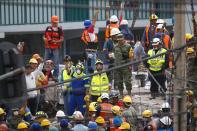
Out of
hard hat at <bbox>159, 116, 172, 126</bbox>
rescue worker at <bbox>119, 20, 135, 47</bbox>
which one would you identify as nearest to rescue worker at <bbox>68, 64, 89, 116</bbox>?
hard hat at <bbox>159, 116, 172, 126</bbox>

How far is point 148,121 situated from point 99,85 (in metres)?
1.99

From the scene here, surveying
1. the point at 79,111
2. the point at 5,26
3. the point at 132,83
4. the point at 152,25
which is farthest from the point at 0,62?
the point at 5,26

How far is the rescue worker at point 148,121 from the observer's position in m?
Result: 16.8

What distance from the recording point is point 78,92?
62.1 ft

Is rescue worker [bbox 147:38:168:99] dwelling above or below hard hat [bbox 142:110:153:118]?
above

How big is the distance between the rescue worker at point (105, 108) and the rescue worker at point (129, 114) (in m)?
0.34

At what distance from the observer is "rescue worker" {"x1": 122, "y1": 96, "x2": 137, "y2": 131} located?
57.7ft

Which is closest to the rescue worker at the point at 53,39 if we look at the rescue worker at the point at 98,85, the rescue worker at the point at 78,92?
the rescue worker at the point at 78,92

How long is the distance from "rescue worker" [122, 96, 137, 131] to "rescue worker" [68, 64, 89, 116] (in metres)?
1.27

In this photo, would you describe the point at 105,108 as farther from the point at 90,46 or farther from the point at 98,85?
the point at 90,46

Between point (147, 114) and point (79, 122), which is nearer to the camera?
point (79, 122)

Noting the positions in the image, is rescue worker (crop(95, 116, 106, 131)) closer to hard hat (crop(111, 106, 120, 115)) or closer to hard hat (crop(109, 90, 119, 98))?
hard hat (crop(111, 106, 120, 115))

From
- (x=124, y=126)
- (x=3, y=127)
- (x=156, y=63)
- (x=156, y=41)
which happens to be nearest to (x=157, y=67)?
(x=156, y=63)

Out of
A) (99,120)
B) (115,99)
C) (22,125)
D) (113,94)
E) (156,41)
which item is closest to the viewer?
(22,125)
